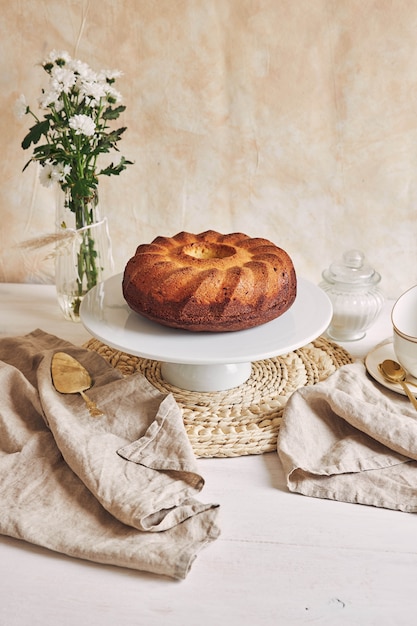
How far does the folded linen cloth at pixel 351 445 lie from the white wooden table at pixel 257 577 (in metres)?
0.02

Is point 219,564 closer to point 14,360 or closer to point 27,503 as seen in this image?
point 27,503

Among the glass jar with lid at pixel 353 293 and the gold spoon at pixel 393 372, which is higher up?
the glass jar with lid at pixel 353 293

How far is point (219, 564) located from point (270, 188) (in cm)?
86

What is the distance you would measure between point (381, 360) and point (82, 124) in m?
0.60

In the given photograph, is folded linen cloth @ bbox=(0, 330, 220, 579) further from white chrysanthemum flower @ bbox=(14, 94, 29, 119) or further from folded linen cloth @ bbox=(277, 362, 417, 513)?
white chrysanthemum flower @ bbox=(14, 94, 29, 119)

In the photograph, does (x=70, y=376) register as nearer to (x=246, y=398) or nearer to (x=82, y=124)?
(x=246, y=398)

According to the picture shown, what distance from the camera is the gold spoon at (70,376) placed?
3.45 feet

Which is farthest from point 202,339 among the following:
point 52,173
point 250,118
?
point 250,118

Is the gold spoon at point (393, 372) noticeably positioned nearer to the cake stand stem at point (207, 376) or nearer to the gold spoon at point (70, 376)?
the cake stand stem at point (207, 376)

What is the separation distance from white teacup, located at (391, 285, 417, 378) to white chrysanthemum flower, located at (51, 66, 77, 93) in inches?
24.3

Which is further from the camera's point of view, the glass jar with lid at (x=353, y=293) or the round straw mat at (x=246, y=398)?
the glass jar with lid at (x=353, y=293)

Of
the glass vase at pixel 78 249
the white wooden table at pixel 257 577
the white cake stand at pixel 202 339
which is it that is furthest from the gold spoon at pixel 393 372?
the glass vase at pixel 78 249

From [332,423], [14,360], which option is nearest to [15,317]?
[14,360]

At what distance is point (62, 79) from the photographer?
3.78ft
